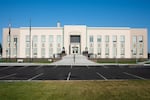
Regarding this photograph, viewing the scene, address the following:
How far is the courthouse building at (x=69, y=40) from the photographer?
69.6m

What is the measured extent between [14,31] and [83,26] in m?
25.8

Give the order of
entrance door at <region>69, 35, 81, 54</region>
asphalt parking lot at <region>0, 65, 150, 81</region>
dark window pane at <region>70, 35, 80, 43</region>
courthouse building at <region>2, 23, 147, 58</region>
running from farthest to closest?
1. dark window pane at <region>70, 35, 80, 43</region>
2. entrance door at <region>69, 35, 81, 54</region>
3. courthouse building at <region>2, 23, 147, 58</region>
4. asphalt parking lot at <region>0, 65, 150, 81</region>

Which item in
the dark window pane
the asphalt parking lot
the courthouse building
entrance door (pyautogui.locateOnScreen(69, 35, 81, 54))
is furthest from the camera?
the dark window pane

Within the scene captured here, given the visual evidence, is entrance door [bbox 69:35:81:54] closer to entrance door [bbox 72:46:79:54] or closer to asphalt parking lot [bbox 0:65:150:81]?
entrance door [bbox 72:46:79:54]

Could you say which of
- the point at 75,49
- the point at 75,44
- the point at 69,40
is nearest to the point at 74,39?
the point at 75,44

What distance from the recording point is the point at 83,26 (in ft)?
226

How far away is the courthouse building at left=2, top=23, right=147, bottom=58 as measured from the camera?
69.6m

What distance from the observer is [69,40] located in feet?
230

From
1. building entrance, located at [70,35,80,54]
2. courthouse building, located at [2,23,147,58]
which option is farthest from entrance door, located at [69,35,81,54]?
courthouse building, located at [2,23,147,58]

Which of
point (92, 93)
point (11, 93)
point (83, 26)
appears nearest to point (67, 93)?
point (92, 93)

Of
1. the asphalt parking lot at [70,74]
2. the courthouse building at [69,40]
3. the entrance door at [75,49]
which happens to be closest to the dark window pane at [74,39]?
the courthouse building at [69,40]

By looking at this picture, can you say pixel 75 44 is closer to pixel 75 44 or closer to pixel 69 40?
pixel 75 44

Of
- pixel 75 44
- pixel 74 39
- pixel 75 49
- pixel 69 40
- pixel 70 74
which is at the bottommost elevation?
pixel 70 74

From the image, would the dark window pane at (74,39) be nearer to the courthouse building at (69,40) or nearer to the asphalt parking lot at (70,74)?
the courthouse building at (69,40)
